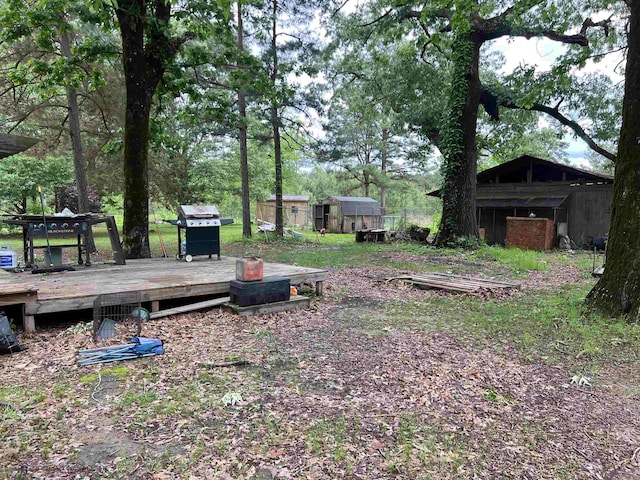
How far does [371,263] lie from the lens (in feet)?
33.7

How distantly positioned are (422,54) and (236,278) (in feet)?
37.9

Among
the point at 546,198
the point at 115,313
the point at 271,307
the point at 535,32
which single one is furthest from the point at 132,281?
the point at 546,198

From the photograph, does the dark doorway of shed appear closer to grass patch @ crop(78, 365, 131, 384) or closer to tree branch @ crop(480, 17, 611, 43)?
tree branch @ crop(480, 17, 611, 43)

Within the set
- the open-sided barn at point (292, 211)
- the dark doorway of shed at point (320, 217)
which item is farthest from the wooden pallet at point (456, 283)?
the open-sided barn at point (292, 211)

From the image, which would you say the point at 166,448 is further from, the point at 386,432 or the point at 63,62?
the point at 63,62

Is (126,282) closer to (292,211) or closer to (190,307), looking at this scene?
(190,307)

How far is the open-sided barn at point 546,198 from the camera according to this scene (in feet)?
49.1

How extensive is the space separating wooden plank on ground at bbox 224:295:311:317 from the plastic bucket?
345mm

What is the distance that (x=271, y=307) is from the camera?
17.2 feet

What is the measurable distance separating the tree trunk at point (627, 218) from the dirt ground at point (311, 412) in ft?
4.57

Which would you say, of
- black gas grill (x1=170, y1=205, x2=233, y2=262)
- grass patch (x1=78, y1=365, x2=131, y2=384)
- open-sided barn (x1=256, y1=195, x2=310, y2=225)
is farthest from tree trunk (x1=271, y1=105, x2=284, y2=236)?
open-sided barn (x1=256, y1=195, x2=310, y2=225)

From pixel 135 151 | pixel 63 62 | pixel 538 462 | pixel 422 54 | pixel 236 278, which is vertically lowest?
pixel 538 462

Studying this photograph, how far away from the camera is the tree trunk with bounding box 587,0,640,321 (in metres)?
4.68

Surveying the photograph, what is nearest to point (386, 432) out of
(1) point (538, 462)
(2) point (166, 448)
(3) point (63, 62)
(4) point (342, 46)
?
(1) point (538, 462)
